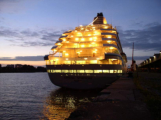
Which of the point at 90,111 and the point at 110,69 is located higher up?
the point at 110,69

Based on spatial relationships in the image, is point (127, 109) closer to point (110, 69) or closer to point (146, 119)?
point (146, 119)

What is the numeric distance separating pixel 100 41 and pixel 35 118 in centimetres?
1800

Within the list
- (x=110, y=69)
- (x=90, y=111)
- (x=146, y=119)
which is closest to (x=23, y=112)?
(x=90, y=111)

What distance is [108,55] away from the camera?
25609 millimetres

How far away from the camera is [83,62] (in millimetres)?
26922

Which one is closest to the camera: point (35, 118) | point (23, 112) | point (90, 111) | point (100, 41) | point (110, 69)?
point (90, 111)

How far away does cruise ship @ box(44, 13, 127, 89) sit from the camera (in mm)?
Answer: 25297

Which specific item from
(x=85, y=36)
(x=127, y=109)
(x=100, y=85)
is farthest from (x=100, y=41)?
(x=127, y=109)

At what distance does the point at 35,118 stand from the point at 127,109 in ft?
27.5

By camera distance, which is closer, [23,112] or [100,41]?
[23,112]

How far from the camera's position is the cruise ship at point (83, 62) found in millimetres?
25297

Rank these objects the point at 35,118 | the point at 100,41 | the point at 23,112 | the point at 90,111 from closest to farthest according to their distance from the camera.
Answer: the point at 90,111 < the point at 35,118 < the point at 23,112 < the point at 100,41

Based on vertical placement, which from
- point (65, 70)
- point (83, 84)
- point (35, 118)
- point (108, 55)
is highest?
point (108, 55)

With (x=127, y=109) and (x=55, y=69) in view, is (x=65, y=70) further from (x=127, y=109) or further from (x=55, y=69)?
(x=127, y=109)
